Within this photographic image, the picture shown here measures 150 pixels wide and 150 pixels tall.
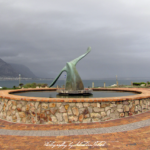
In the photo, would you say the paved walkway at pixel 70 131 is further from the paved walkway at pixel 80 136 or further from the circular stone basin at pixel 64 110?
the circular stone basin at pixel 64 110

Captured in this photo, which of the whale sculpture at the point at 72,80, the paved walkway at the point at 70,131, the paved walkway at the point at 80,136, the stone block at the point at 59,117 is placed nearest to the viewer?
the paved walkway at the point at 80,136

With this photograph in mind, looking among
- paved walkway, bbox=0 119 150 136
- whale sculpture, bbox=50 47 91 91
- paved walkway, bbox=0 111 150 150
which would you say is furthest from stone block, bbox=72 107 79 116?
whale sculpture, bbox=50 47 91 91

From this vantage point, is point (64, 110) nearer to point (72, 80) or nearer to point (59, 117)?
point (59, 117)

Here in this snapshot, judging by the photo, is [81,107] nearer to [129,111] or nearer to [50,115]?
[50,115]

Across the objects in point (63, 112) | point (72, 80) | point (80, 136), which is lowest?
point (80, 136)

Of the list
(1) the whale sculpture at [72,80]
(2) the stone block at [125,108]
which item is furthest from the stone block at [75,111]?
(1) the whale sculpture at [72,80]

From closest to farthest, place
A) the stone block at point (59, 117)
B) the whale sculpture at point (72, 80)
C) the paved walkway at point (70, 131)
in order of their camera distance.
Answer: the paved walkway at point (70, 131) → the stone block at point (59, 117) → the whale sculpture at point (72, 80)

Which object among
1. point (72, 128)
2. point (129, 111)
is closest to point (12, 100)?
point (72, 128)

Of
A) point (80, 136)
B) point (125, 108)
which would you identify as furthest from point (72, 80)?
point (80, 136)

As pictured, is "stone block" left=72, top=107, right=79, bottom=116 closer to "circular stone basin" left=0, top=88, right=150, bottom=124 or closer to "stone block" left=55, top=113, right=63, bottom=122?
"circular stone basin" left=0, top=88, right=150, bottom=124

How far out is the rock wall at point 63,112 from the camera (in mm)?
6062

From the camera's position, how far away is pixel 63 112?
6.06m

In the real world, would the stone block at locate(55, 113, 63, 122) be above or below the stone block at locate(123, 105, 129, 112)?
below

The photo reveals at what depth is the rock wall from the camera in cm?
606
